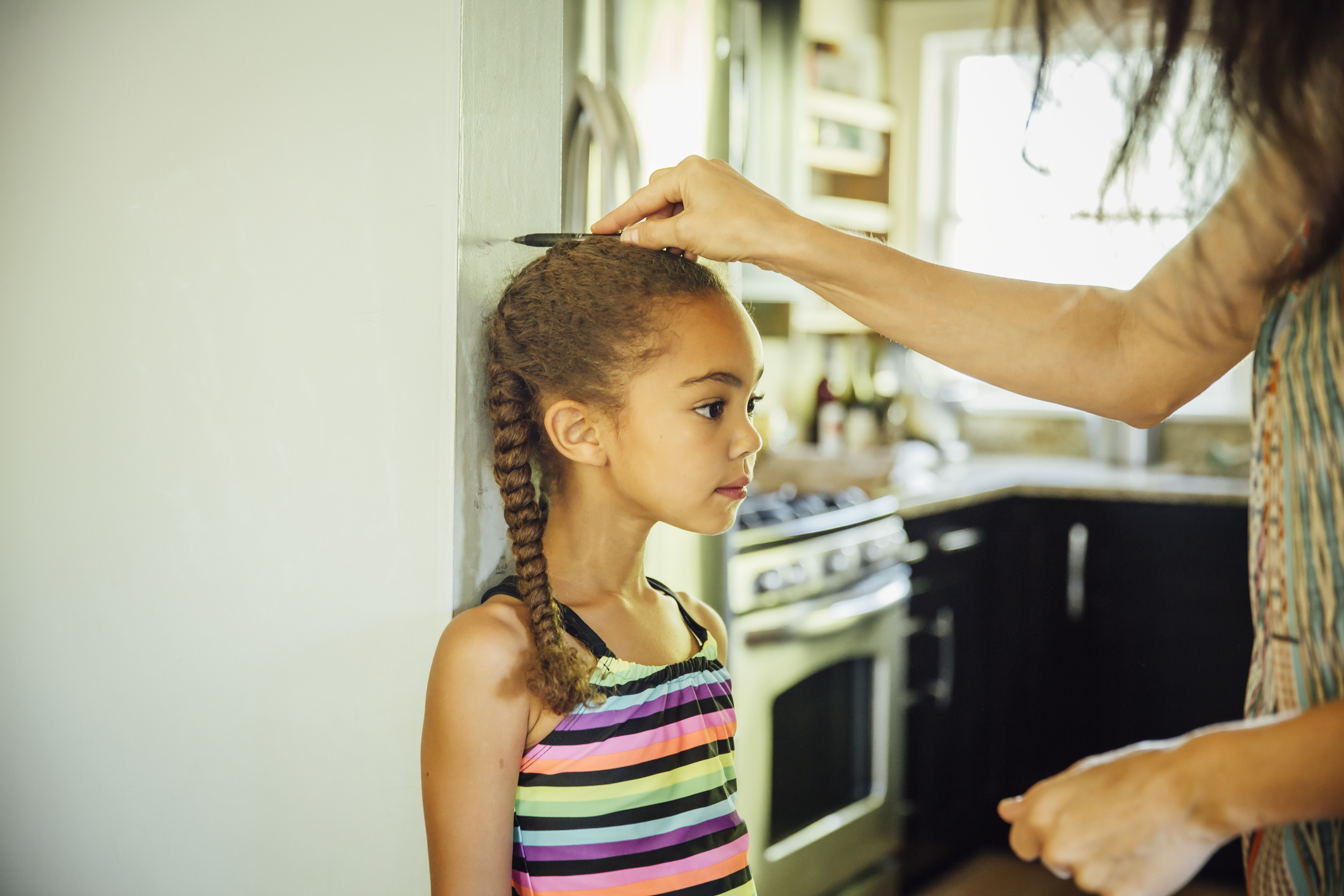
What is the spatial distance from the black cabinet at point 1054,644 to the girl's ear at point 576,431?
5.34ft

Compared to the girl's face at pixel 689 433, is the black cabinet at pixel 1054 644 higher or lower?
lower

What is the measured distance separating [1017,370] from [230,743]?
81 cm

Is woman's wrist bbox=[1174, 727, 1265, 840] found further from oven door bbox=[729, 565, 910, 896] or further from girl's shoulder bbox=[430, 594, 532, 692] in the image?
oven door bbox=[729, 565, 910, 896]

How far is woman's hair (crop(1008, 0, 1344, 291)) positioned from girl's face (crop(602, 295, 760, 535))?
1.27 ft

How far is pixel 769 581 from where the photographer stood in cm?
194

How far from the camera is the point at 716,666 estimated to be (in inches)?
41.1

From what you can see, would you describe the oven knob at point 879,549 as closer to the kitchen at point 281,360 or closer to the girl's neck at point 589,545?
the kitchen at point 281,360

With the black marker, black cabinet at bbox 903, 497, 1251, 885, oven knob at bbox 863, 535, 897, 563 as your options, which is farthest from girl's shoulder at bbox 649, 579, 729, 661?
black cabinet at bbox 903, 497, 1251, 885

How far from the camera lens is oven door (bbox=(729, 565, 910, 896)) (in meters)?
1.92

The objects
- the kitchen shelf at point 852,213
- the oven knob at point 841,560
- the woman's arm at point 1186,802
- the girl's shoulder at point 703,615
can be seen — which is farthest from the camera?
the kitchen shelf at point 852,213

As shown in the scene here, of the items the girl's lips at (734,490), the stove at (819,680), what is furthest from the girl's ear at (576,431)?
the stove at (819,680)

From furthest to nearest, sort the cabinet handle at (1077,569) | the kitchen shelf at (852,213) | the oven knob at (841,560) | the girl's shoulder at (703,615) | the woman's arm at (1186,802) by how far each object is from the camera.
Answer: the kitchen shelf at (852,213)
the cabinet handle at (1077,569)
the oven knob at (841,560)
the girl's shoulder at (703,615)
the woman's arm at (1186,802)

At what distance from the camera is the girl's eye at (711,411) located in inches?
37.7

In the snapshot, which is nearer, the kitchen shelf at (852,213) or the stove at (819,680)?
the stove at (819,680)
